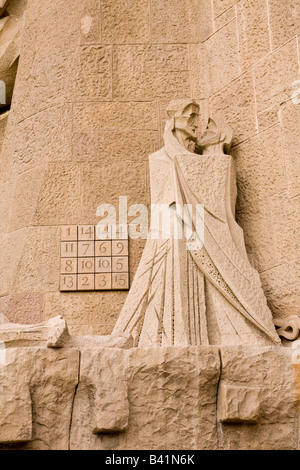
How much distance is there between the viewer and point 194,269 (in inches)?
178

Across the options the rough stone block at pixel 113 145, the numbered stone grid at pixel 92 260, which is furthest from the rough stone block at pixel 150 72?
the numbered stone grid at pixel 92 260

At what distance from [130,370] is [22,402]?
527 mm

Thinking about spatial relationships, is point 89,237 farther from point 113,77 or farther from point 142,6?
point 142,6

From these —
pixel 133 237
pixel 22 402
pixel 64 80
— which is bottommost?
pixel 22 402

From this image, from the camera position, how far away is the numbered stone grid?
4.99 metres

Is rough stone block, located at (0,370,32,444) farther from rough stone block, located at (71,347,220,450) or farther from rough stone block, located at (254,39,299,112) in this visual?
rough stone block, located at (254,39,299,112)


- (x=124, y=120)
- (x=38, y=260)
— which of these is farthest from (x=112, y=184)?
(x=38, y=260)

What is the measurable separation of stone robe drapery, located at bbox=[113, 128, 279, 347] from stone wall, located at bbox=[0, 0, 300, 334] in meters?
0.29

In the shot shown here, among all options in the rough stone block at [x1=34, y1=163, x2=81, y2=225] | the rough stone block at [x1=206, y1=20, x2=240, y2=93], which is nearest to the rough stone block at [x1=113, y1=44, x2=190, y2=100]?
the rough stone block at [x1=206, y1=20, x2=240, y2=93]

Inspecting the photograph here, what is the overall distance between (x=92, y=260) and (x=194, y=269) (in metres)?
0.78

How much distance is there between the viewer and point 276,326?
4.57 meters

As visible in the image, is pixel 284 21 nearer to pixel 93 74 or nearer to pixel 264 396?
pixel 93 74

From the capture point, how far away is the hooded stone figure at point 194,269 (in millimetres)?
4328

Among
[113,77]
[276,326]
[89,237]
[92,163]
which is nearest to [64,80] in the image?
[113,77]
